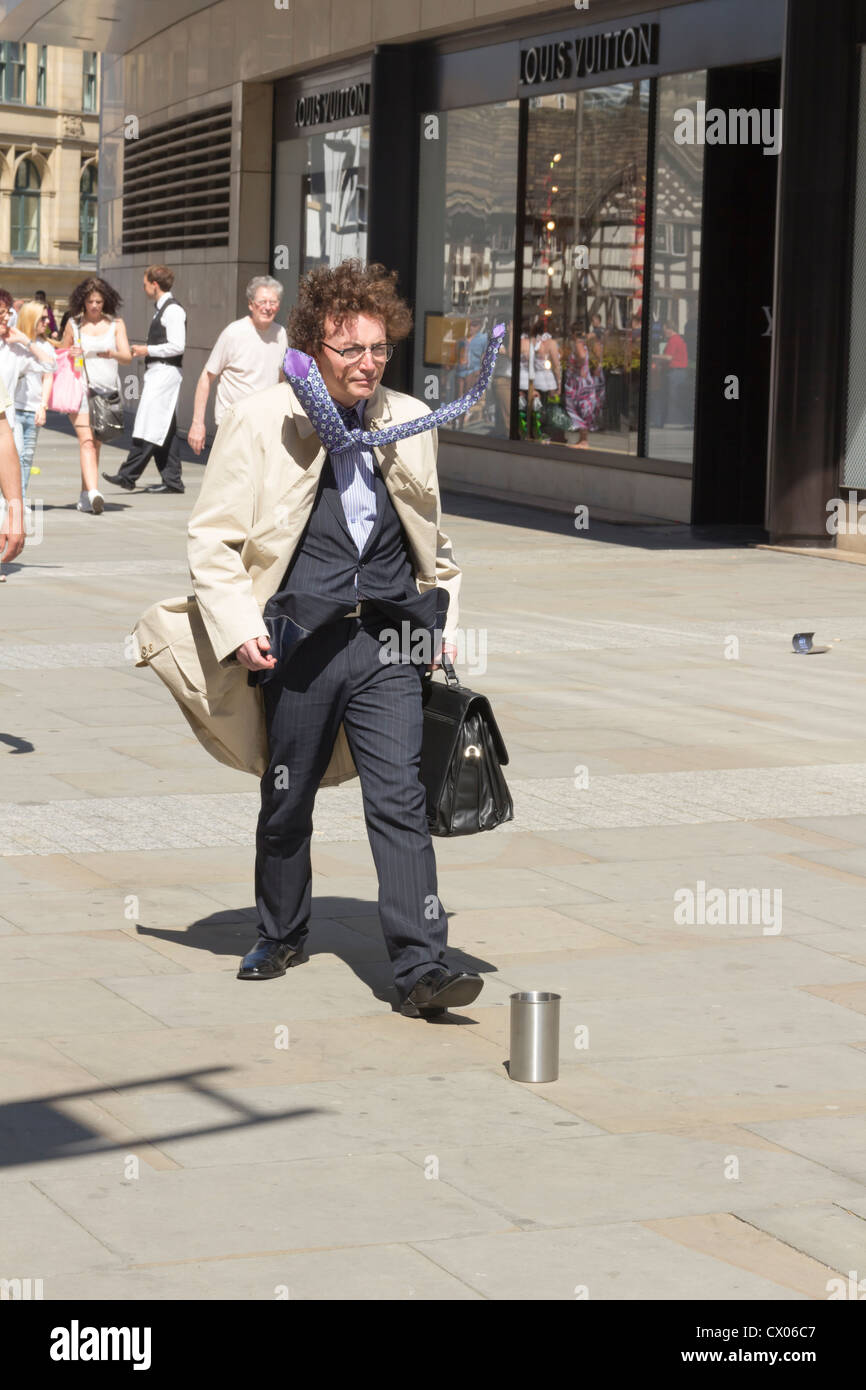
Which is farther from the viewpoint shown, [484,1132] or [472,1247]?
[484,1132]

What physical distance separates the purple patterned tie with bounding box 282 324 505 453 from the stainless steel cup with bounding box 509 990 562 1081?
56.1 inches

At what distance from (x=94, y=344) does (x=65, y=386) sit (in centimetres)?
47

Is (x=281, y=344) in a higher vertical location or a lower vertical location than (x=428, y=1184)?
higher

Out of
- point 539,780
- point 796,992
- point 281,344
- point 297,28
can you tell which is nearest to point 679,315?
point 281,344

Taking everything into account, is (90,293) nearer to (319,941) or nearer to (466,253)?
(466,253)

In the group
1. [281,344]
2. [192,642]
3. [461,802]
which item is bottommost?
[461,802]

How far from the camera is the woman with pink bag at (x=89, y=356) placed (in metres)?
18.2

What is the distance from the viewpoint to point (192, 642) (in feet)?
18.8

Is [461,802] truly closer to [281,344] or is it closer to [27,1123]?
[27,1123]

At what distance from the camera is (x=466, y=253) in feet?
74.4

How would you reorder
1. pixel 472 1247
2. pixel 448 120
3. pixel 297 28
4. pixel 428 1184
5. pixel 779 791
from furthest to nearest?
pixel 297 28
pixel 448 120
pixel 779 791
pixel 428 1184
pixel 472 1247

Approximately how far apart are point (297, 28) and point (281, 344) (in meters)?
11.3

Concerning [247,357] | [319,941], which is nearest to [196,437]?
[247,357]

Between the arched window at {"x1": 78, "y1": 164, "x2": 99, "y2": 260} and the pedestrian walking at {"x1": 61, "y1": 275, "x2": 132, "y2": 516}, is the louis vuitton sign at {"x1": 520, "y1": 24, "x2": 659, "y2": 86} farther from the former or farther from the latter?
the arched window at {"x1": 78, "y1": 164, "x2": 99, "y2": 260}
